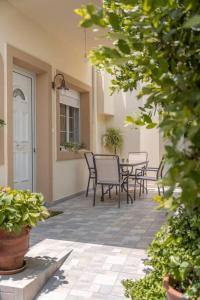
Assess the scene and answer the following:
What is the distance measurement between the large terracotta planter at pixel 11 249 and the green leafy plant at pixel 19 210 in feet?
Result: 0.28

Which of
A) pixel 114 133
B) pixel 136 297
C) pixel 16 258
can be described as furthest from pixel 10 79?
pixel 114 133

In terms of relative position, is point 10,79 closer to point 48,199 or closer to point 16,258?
point 48,199

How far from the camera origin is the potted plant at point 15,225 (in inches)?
95.0

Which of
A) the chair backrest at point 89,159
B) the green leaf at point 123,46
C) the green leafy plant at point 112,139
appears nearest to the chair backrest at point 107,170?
the chair backrest at point 89,159

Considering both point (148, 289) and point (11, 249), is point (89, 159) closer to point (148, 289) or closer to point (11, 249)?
point (11, 249)

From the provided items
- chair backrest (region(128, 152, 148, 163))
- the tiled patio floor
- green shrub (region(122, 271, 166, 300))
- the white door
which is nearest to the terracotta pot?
green shrub (region(122, 271, 166, 300))

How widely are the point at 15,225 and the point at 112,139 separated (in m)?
7.15

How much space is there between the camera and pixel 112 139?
943 centimetres

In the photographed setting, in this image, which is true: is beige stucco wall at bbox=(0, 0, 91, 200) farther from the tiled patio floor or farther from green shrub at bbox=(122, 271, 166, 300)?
green shrub at bbox=(122, 271, 166, 300)

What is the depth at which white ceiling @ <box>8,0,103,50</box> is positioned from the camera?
4969mm

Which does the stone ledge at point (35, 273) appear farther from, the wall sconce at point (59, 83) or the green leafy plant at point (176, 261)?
the wall sconce at point (59, 83)

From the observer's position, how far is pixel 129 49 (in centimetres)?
101

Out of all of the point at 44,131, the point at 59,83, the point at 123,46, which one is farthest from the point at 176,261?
the point at 59,83

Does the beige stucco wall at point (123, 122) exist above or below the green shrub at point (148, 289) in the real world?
above
